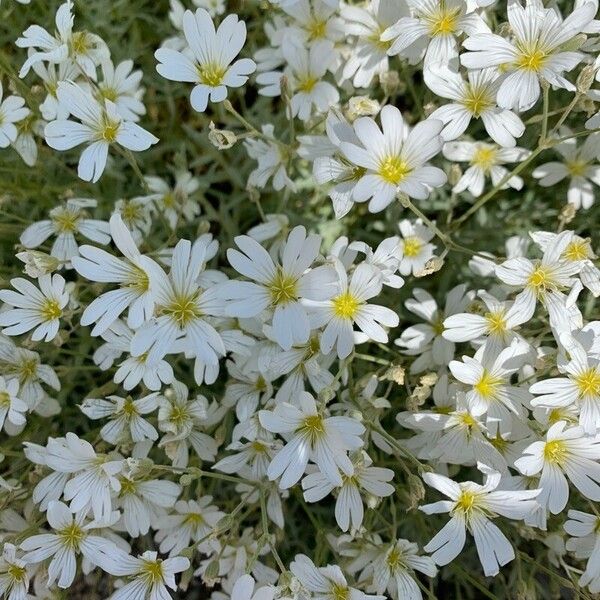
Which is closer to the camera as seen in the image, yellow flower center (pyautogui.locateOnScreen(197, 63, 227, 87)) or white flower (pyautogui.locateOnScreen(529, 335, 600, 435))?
white flower (pyautogui.locateOnScreen(529, 335, 600, 435))

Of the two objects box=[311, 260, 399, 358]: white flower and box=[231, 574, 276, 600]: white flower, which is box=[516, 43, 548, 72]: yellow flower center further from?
box=[231, 574, 276, 600]: white flower

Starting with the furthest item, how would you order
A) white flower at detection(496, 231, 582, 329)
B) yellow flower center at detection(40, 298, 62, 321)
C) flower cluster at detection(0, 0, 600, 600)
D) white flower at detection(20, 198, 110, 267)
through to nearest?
white flower at detection(20, 198, 110, 267)
yellow flower center at detection(40, 298, 62, 321)
white flower at detection(496, 231, 582, 329)
flower cluster at detection(0, 0, 600, 600)

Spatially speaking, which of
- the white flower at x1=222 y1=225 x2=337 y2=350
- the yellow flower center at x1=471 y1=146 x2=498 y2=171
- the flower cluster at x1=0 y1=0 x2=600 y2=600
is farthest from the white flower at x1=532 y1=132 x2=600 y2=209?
the white flower at x1=222 y1=225 x2=337 y2=350

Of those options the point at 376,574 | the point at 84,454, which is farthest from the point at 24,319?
the point at 376,574

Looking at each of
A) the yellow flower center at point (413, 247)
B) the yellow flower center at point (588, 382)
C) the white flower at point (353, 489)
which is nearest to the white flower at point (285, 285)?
the white flower at point (353, 489)

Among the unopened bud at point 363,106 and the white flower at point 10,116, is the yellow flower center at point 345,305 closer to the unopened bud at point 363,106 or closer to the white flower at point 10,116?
the unopened bud at point 363,106
